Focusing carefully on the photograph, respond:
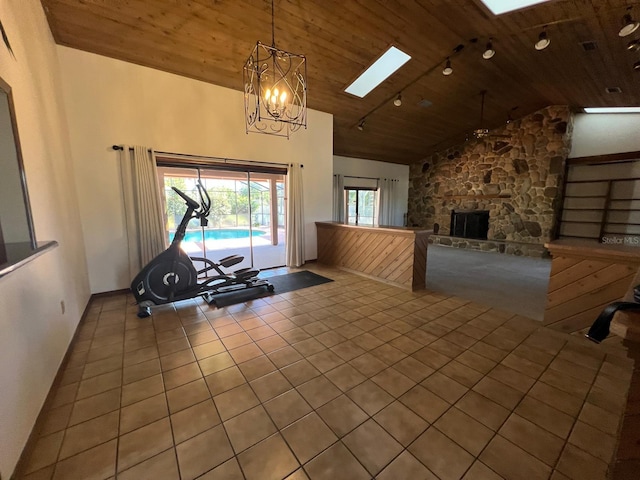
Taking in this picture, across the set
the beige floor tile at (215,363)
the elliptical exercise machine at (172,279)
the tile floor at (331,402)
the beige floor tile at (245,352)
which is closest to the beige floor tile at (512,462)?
the tile floor at (331,402)

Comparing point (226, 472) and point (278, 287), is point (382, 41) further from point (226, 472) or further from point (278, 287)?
point (226, 472)

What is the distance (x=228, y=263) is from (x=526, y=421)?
3586 millimetres

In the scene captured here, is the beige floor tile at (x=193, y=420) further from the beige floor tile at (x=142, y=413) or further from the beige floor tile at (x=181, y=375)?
the beige floor tile at (x=181, y=375)

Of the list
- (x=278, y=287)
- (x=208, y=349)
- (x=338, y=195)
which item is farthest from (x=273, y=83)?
(x=338, y=195)

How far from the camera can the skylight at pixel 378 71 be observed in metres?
4.37

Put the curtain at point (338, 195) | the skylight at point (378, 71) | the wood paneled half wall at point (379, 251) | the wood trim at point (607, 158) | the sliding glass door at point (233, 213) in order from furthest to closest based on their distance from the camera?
the curtain at point (338, 195), the wood trim at point (607, 158), the sliding glass door at point (233, 213), the skylight at point (378, 71), the wood paneled half wall at point (379, 251)

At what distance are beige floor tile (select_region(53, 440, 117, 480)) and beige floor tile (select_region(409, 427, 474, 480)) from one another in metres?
1.69

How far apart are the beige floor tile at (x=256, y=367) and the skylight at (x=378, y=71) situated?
470 centimetres

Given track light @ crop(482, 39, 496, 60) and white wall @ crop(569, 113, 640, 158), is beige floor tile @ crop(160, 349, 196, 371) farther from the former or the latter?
white wall @ crop(569, 113, 640, 158)

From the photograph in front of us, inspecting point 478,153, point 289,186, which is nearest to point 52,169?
point 289,186

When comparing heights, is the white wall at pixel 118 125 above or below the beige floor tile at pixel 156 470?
above

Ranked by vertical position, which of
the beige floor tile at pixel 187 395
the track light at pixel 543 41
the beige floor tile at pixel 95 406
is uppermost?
the track light at pixel 543 41

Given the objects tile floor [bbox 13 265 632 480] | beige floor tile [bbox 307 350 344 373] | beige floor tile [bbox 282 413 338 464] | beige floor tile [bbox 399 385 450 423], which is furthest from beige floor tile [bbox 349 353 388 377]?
beige floor tile [bbox 282 413 338 464]

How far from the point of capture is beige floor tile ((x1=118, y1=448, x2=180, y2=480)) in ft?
4.54
